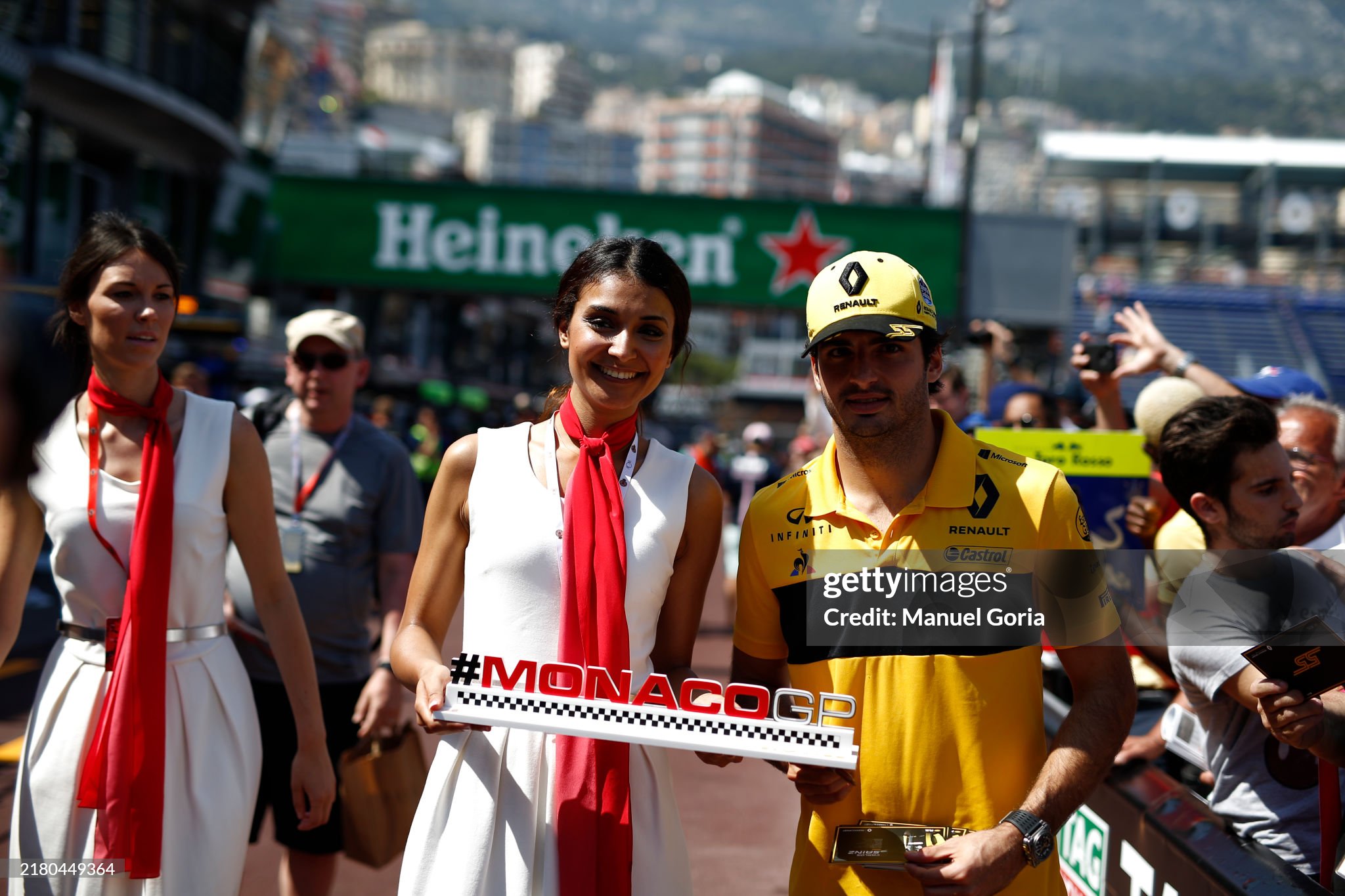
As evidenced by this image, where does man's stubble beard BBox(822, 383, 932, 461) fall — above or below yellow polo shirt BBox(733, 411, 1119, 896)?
above

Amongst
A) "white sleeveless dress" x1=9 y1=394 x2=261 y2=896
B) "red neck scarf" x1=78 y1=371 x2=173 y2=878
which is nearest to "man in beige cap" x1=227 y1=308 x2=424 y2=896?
"white sleeveless dress" x1=9 y1=394 x2=261 y2=896

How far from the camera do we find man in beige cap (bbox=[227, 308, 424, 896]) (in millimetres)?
3938

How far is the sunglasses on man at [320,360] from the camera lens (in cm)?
424

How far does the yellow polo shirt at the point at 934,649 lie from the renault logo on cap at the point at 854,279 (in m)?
0.34

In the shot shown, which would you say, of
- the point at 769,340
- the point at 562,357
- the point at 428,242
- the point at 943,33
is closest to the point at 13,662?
the point at 562,357

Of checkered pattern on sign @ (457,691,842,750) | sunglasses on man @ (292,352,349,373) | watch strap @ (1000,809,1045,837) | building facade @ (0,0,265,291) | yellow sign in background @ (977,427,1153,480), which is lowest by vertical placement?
watch strap @ (1000,809,1045,837)

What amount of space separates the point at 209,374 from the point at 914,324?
61.7ft

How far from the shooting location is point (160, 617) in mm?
2768

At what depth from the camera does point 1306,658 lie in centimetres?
220

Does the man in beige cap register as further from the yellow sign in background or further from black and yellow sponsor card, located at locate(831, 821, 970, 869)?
the yellow sign in background

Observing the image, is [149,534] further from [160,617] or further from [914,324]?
[914,324]

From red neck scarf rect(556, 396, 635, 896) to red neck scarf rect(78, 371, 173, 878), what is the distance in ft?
3.41

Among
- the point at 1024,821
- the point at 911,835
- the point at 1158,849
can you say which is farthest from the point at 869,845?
the point at 1158,849

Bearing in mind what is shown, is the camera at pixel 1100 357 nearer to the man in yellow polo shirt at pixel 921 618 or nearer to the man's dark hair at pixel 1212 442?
the man's dark hair at pixel 1212 442
